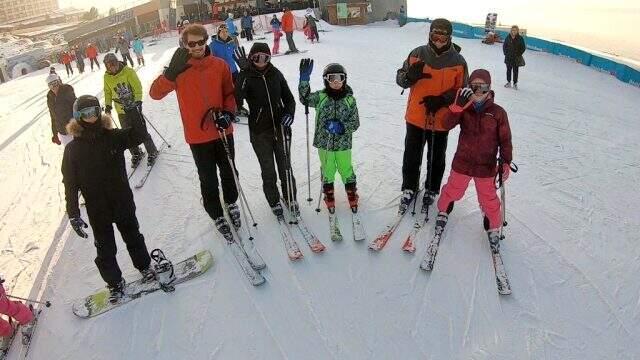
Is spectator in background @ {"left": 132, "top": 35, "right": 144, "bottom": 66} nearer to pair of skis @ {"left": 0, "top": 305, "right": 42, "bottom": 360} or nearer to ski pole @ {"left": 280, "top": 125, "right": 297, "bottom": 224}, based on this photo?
ski pole @ {"left": 280, "top": 125, "right": 297, "bottom": 224}

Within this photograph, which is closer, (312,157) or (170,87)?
(170,87)

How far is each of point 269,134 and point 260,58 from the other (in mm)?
773

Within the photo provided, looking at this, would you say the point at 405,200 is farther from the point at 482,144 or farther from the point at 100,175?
the point at 100,175

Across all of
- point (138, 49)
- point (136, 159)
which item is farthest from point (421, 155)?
point (138, 49)

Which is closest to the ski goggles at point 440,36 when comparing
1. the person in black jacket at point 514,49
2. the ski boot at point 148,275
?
the ski boot at point 148,275

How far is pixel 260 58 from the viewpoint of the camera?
384 cm

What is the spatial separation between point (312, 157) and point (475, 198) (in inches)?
104

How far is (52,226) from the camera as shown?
17.6 ft

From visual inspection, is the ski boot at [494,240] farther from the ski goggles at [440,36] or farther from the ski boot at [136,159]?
the ski boot at [136,159]

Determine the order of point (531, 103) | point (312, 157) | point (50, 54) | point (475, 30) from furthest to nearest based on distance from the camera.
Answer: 1. point (50, 54)
2. point (475, 30)
3. point (531, 103)
4. point (312, 157)

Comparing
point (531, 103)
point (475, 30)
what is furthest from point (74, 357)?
point (475, 30)

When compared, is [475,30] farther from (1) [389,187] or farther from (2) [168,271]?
(2) [168,271]

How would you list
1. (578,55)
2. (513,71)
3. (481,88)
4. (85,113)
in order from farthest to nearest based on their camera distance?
(578,55), (513,71), (481,88), (85,113)

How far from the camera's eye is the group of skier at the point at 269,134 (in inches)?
130
